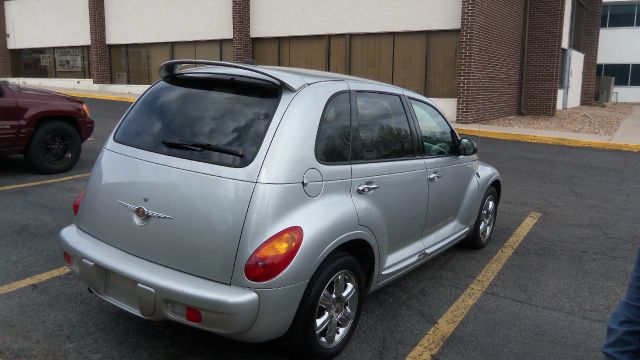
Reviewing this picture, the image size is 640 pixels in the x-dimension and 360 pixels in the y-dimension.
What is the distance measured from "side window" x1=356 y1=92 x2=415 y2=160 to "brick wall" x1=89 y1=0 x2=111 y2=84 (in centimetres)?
2216

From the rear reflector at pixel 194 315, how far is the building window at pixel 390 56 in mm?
14346

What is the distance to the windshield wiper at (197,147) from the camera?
3025 mm

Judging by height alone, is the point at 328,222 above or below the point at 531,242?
above

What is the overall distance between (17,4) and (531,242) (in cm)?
2877

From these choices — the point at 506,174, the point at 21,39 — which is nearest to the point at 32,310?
the point at 506,174

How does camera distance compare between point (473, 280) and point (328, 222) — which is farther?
point (473, 280)

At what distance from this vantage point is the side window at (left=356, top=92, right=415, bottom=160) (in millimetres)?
3648

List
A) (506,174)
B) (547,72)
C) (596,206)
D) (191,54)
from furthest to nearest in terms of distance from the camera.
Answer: (191,54), (547,72), (506,174), (596,206)

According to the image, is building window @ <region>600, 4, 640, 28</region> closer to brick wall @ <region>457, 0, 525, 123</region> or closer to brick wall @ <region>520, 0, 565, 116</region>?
brick wall @ <region>520, 0, 565, 116</region>

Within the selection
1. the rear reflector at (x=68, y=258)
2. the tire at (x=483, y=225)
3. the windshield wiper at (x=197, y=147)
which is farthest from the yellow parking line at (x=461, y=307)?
the rear reflector at (x=68, y=258)

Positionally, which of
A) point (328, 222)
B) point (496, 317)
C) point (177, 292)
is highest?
point (328, 222)

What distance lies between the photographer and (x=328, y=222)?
307 cm

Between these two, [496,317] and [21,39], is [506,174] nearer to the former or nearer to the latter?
[496,317]

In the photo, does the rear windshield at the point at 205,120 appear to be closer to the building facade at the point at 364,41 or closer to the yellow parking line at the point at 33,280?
the yellow parking line at the point at 33,280
